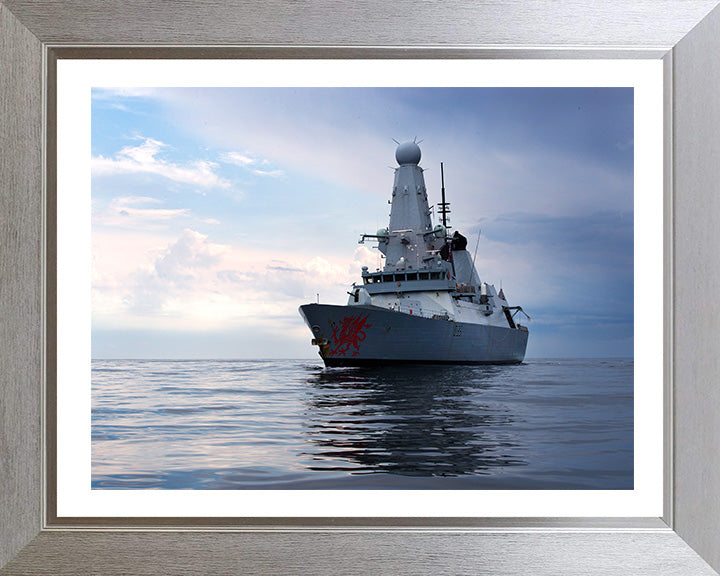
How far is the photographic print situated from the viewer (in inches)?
335

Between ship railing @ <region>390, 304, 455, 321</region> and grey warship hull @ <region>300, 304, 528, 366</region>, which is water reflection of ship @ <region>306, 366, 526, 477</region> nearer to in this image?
grey warship hull @ <region>300, 304, 528, 366</region>

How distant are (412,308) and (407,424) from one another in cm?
415

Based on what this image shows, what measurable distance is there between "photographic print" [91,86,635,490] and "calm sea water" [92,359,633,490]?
7 cm

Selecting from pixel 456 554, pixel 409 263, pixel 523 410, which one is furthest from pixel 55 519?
pixel 409 263

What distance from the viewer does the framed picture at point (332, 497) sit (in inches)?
56.2

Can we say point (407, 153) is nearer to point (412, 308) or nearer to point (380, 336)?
point (412, 308)

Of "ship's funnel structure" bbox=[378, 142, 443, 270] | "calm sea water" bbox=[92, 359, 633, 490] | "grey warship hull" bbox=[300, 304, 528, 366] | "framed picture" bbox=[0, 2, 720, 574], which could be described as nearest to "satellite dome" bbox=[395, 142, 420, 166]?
"ship's funnel structure" bbox=[378, 142, 443, 270]

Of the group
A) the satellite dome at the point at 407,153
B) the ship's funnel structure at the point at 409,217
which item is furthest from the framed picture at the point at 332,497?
the satellite dome at the point at 407,153

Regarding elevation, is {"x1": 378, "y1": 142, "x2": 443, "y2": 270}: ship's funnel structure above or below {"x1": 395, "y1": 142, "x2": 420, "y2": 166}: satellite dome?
below

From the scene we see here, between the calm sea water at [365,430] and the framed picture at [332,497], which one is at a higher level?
the framed picture at [332,497]

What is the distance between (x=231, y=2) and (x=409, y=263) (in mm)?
10207

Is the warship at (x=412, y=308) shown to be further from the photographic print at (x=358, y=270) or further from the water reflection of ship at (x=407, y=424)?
the water reflection of ship at (x=407, y=424)

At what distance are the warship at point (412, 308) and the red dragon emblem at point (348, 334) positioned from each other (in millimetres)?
15

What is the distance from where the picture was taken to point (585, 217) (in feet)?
54.1
